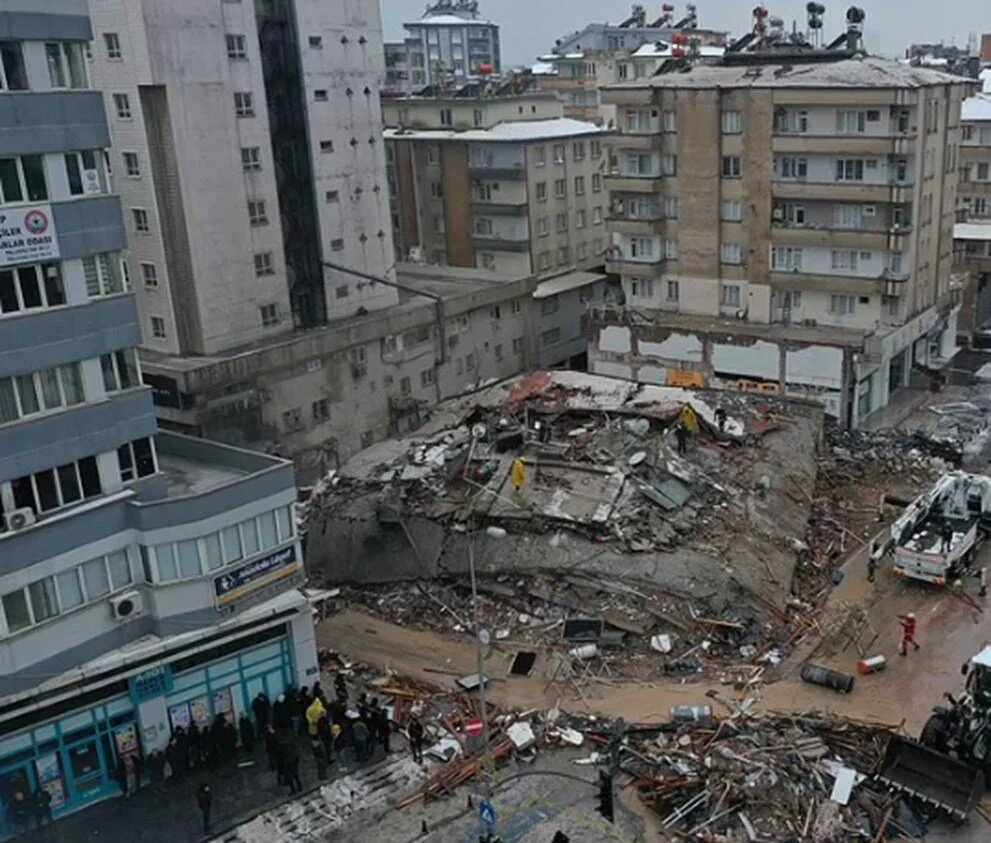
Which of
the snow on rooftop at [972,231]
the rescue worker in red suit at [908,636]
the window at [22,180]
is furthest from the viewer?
the snow on rooftop at [972,231]

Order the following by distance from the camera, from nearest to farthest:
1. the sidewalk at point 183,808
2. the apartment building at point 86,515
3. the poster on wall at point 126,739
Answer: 1. the apartment building at point 86,515
2. the sidewalk at point 183,808
3. the poster on wall at point 126,739

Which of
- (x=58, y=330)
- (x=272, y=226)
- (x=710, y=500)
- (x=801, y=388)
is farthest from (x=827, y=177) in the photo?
(x=58, y=330)

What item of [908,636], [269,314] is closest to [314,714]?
[908,636]

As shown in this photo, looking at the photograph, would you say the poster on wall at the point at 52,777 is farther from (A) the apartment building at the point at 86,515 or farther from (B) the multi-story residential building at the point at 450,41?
(B) the multi-story residential building at the point at 450,41

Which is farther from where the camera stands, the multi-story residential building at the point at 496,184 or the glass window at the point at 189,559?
the multi-story residential building at the point at 496,184

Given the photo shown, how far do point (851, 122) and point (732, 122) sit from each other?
4964mm

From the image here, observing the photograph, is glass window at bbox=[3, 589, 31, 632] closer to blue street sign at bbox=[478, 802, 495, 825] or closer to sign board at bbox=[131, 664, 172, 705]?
sign board at bbox=[131, 664, 172, 705]

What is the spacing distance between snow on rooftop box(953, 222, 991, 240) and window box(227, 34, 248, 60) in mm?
37851

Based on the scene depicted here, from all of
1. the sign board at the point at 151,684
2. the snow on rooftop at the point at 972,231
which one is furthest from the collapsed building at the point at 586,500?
the snow on rooftop at the point at 972,231

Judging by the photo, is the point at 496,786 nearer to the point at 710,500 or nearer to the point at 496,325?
the point at 710,500

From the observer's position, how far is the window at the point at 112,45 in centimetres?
3812

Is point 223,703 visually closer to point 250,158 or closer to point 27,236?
point 27,236

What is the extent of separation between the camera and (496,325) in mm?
52531

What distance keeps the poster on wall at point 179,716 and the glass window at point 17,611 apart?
Answer: 4.35 m
